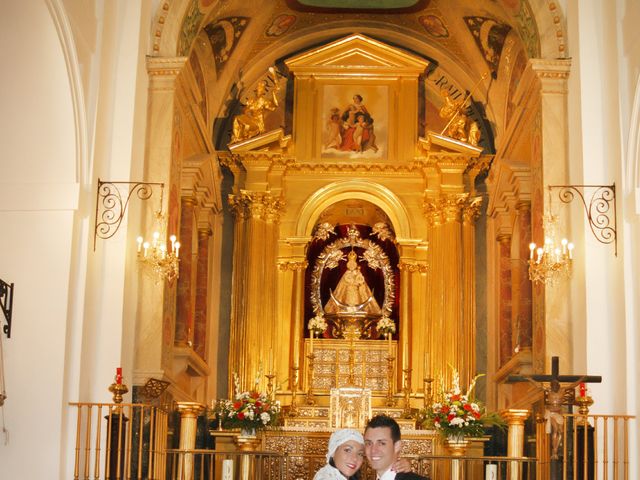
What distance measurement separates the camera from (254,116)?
19828 millimetres

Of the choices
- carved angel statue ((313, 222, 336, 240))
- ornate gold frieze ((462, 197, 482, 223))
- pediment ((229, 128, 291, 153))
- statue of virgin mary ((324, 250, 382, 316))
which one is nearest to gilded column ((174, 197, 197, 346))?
pediment ((229, 128, 291, 153))

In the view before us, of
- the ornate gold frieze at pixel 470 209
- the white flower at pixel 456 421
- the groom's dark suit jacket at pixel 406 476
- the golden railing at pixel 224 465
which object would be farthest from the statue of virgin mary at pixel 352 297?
the groom's dark suit jacket at pixel 406 476

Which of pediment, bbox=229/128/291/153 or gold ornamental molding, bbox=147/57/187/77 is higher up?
pediment, bbox=229/128/291/153

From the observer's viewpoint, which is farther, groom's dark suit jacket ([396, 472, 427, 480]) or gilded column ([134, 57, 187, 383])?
gilded column ([134, 57, 187, 383])

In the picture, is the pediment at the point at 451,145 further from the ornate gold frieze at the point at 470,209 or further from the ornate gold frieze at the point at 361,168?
the ornate gold frieze at the point at 470,209

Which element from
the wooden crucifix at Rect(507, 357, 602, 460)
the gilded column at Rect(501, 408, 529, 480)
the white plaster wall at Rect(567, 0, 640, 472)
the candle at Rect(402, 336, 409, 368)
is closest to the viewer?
the wooden crucifix at Rect(507, 357, 602, 460)

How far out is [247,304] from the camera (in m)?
19.1

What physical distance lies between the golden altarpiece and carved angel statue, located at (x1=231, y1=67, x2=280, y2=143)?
0.04m

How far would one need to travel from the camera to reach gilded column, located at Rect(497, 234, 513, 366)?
60.4ft

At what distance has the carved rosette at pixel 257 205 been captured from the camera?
63.4 feet

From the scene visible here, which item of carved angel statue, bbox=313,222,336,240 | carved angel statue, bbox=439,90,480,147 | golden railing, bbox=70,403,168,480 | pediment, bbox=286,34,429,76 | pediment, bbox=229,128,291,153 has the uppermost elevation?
pediment, bbox=286,34,429,76

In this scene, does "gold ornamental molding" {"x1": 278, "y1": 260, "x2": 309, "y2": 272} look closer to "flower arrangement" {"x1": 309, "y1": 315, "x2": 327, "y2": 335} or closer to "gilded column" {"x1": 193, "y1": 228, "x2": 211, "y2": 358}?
"flower arrangement" {"x1": 309, "y1": 315, "x2": 327, "y2": 335}

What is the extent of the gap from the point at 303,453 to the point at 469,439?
8.92 ft

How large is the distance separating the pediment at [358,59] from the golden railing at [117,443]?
944 cm
